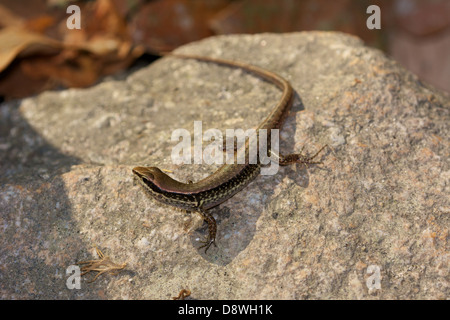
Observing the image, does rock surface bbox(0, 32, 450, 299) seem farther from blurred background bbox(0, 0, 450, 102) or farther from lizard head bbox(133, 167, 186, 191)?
blurred background bbox(0, 0, 450, 102)

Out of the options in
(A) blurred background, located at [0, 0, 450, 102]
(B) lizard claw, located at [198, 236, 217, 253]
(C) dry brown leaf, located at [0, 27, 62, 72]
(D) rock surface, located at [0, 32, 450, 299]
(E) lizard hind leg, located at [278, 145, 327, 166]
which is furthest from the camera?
(A) blurred background, located at [0, 0, 450, 102]

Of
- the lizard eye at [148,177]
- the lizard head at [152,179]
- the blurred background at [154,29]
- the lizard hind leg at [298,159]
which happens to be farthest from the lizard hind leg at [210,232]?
the blurred background at [154,29]

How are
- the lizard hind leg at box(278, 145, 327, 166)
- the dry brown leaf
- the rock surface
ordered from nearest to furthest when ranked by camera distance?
the rock surface, the lizard hind leg at box(278, 145, 327, 166), the dry brown leaf

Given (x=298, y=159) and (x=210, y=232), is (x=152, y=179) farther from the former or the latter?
(x=298, y=159)

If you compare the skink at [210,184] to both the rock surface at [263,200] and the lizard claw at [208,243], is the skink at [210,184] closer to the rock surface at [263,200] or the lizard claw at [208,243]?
the lizard claw at [208,243]

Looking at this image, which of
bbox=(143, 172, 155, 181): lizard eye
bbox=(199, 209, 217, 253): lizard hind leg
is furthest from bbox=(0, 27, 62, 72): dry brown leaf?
bbox=(199, 209, 217, 253): lizard hind leg

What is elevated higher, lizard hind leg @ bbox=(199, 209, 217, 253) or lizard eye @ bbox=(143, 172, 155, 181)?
lizard eye @ bbox=(143, 172, 155, 181)
